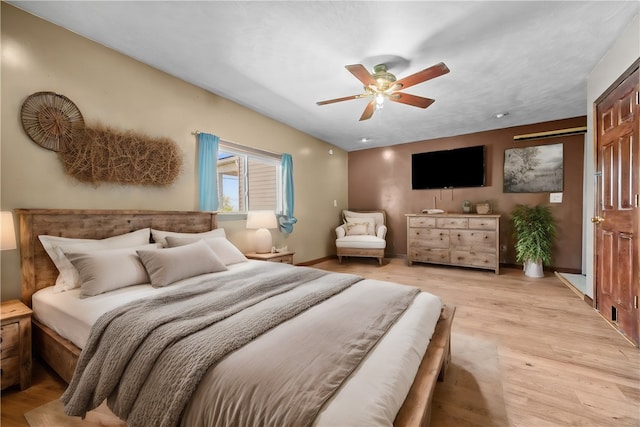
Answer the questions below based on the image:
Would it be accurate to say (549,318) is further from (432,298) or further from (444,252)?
(444,252)

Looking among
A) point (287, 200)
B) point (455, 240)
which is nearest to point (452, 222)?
point (455, 240)

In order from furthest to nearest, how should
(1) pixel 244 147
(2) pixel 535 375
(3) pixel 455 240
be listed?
1. (3) pixel 455 240
2. (1) pixel 244 147
3. (2) pixel 535 375

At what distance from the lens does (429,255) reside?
4934mm

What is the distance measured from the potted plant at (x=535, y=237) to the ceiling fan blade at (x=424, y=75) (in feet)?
10.9

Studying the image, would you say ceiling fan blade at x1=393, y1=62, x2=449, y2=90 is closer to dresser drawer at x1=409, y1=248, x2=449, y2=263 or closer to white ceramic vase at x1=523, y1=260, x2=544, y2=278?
dresser drawer at x1=409, y1=248, x2=449, y2=263

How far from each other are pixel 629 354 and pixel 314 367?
8.45 ft

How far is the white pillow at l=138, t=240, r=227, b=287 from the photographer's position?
1.94m

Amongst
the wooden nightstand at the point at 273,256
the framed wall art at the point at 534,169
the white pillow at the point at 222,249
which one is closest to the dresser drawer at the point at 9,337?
the white pillow at the point at 222,249

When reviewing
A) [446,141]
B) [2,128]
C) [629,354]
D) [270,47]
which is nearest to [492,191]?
[446,141]

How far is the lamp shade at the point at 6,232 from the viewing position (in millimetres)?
1614

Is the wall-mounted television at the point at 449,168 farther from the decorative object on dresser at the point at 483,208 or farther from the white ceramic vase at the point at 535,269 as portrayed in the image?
the white ceramic vase at the point at 535,269

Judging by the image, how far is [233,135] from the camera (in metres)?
3.54

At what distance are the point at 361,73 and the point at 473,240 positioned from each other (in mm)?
3633

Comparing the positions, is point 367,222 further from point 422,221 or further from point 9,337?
point 9,337
